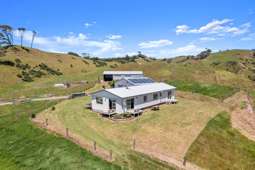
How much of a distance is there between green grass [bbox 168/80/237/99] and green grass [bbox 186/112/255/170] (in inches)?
663

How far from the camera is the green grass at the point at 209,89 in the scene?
2120 inches

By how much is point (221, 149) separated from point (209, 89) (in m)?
27.9

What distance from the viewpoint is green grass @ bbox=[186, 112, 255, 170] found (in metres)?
27.6

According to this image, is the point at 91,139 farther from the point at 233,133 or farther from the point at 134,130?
the point at 233,133

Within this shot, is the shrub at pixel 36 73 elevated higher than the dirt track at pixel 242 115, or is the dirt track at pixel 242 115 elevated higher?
the shrub at pixel 36 73

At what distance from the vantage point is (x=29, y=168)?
24250 millimetres

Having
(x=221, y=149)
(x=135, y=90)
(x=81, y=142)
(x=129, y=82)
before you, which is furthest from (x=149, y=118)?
(x=129, y=82)

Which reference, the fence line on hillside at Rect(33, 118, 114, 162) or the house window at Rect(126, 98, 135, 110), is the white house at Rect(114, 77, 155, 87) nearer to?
the house window at Rect(126, 98, 135, 110)

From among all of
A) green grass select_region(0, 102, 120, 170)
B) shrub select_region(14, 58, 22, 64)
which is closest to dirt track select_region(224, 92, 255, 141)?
green grass select_region(0, 102, 120, 170)

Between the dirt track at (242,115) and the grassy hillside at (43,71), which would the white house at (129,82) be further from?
the dirt track at (242,115)

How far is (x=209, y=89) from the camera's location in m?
57.0

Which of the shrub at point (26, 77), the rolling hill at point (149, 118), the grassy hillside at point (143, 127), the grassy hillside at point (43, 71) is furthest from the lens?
the shrub at point (26, 77)

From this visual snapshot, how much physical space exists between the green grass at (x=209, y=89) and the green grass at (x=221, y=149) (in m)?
16.8

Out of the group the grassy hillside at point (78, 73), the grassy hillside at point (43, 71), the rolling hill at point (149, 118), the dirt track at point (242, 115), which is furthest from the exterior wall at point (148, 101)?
the grassy hillside at point (78, 73)
